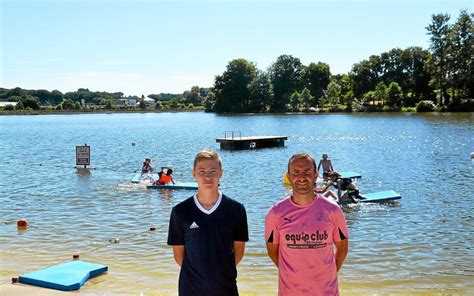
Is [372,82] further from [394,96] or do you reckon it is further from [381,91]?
[394,96]

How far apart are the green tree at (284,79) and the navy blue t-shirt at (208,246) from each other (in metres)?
140

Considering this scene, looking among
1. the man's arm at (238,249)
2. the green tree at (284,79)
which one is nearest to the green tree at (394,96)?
the green tree at (284,79)

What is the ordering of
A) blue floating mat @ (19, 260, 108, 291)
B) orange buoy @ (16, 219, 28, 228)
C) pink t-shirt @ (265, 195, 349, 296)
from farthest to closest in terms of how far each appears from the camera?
1. orange buoy @ (16, 219, 28, 228)
2. blue floating mat @ (19, 260, 108, 291)
3. pink t-shirt @ (265, 195, 349, 296)

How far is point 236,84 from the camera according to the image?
144750 millimetres

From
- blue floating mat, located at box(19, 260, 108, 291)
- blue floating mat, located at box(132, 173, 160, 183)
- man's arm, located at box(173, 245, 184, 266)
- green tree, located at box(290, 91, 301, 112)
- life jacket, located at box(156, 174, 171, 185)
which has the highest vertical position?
green tree, located at box(290, 91, 301, 112)

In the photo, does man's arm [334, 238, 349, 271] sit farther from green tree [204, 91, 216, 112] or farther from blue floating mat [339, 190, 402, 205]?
green tree [204, 91, 216, 112]

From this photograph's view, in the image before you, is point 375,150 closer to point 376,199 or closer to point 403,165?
point 403,165

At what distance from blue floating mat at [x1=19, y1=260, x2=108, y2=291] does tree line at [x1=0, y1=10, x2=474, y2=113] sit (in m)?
96.9

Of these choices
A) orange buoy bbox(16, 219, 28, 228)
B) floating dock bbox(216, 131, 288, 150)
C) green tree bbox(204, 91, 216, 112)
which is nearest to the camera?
orange buoy bbox(16, 219, 28, 228)

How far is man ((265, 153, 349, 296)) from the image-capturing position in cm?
445

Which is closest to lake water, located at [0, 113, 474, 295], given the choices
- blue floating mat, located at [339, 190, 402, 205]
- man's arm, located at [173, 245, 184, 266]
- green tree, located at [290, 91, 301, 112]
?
blue floating mat, located at [339, 190, 402, 205]

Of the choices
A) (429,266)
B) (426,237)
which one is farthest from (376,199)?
(429,266)

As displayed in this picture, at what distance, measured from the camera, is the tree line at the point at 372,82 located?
95438 mm

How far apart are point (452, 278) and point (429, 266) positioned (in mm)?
886
